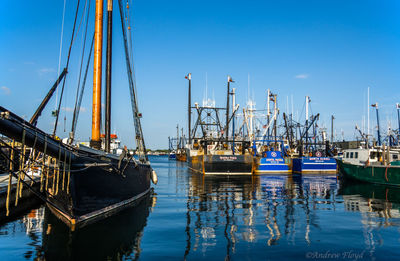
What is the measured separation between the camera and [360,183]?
31.4 m

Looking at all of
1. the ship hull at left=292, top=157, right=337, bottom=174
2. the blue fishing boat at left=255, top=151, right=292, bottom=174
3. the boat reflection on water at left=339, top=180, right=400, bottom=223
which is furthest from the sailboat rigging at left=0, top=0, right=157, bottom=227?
the ship hull at left=292, top=157, right=337, bottom=174

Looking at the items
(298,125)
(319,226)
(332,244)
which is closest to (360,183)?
(319,226)

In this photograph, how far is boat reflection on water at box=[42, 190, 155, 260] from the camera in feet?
29.0

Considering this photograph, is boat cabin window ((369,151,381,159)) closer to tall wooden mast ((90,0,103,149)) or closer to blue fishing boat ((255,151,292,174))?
blue fishing boat ((255,151,292,174))

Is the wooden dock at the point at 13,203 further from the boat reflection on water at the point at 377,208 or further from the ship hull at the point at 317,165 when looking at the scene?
the ship hull at the point at 317,165

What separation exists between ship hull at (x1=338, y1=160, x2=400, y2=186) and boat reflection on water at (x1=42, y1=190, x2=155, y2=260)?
23.9 meters

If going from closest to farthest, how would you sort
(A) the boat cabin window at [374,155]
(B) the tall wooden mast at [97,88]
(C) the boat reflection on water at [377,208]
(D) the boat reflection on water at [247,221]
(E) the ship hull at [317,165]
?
(D) the boat reflection on water at [247,221] → (C) the boat reflection on water at [377,208] → (B) the tall wooden mast at [97,88] → (A) the boat cabin window at [374,155] → (E) the ship hull at [317,165]

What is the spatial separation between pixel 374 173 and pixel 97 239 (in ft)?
92.4

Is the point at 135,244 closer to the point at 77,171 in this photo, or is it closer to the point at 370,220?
the point at 77,171

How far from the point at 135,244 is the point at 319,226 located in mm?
7347

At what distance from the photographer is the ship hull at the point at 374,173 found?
88.6 ft

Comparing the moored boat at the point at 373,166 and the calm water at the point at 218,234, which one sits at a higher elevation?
the moored boat at the point at 373,166

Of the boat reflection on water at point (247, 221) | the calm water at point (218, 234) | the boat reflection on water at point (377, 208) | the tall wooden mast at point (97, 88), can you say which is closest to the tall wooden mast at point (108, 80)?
the tall wooden mast at point (97, 88)

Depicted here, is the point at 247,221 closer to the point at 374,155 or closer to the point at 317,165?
the point at 374,155
